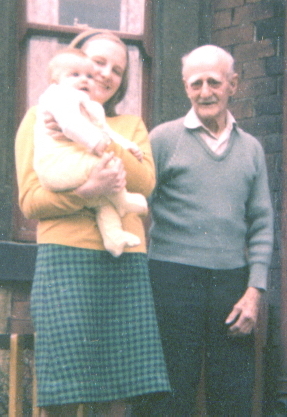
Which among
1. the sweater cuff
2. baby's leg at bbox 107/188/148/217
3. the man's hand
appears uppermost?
baby's leg at bbox 107/188/148/217

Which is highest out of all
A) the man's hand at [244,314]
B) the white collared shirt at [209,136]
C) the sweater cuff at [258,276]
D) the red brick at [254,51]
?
the red brick at [254,51]

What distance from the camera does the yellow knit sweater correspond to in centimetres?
224

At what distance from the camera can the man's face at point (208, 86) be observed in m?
2.72

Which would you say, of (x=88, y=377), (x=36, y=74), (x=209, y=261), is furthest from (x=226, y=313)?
(x=36, y=74)

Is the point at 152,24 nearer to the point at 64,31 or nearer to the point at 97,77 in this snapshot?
the point at 64,31

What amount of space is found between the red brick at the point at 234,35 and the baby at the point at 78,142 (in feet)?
6.58

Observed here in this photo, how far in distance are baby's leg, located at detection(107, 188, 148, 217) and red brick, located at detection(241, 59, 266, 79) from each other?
198cm

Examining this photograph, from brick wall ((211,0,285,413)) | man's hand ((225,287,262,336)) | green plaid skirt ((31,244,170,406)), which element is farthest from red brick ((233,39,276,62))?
green plaid skirt ((31,244,170,406))

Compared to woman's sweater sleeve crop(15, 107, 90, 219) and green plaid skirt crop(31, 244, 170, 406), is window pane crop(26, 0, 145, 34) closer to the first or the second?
woman's sweater sleeve crop(15, 107, 90, 219)

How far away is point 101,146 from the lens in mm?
2193

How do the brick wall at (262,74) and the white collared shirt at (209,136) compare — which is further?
the brick wall at (262,74)

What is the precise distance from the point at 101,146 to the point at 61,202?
0.77 feet

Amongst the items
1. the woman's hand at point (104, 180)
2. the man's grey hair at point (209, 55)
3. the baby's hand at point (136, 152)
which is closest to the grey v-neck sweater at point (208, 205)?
the man's grey hair at point (209, 55)

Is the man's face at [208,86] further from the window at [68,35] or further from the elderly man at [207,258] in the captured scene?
the window at [68,35]
